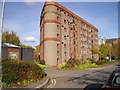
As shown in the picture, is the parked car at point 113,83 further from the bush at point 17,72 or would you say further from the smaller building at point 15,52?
the smaller building at point 15,52

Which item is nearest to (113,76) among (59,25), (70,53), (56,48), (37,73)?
(37,73)

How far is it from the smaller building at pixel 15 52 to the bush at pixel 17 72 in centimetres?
1396

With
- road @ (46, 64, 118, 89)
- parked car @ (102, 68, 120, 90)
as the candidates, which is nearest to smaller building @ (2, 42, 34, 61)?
road @ (46, 64, 118, 89)

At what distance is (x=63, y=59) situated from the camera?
37406mm

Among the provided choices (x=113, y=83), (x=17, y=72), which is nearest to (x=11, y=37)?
(x=17, y=72)

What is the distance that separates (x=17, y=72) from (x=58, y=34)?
27.0 m

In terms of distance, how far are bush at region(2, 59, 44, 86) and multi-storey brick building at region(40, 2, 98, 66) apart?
2229 cm

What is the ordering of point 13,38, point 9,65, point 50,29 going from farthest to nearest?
1. point 13,38
2. point 50,29
3. point 9,65

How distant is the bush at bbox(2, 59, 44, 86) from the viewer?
9.52 meters

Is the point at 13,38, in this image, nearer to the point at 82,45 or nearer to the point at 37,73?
the point at 82,45

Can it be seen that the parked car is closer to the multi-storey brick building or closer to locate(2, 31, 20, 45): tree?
the multi-storey brick building

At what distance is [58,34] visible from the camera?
120 feet

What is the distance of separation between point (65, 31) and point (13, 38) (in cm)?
2229

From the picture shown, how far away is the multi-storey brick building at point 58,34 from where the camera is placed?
34.6 metres
